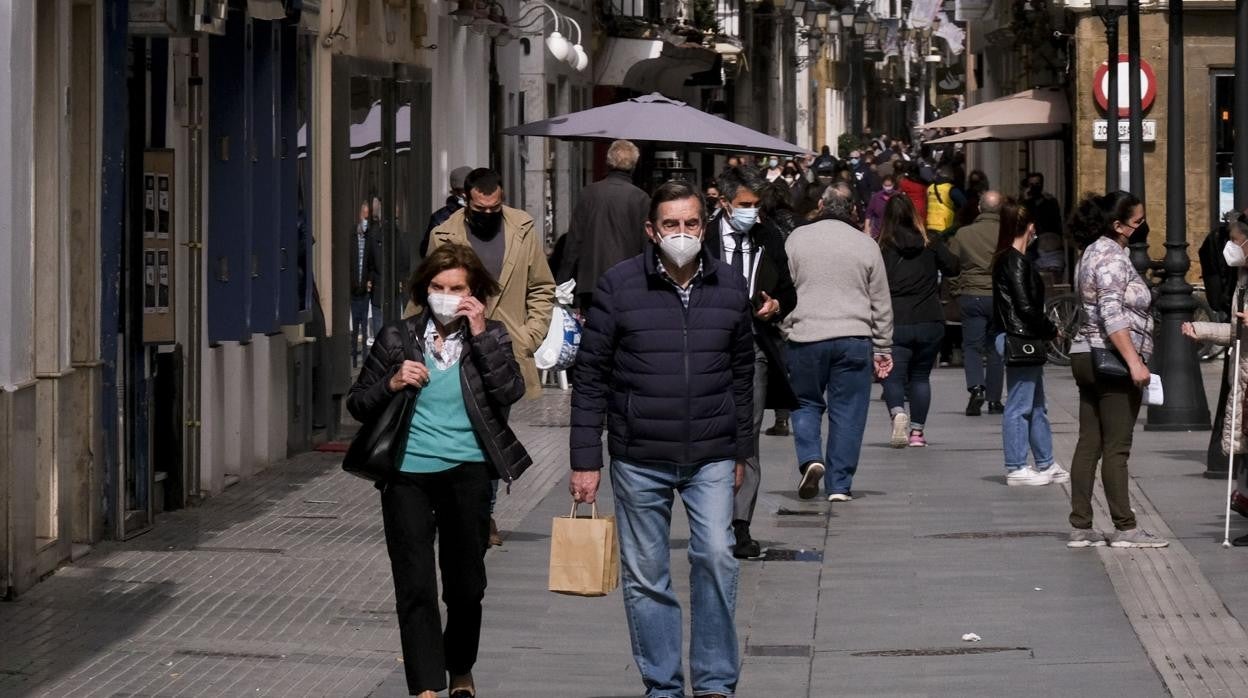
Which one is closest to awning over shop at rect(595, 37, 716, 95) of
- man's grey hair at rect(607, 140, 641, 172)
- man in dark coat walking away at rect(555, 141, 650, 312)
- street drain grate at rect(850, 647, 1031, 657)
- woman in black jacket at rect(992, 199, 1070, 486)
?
man in dark coat walking away at rect(555, 141, 650, 312)

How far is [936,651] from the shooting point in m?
9.34

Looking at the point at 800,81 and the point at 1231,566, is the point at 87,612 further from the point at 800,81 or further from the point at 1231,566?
the point at 800,81

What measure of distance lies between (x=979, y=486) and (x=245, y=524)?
446 centimetres

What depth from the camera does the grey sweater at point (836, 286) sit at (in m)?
13.7

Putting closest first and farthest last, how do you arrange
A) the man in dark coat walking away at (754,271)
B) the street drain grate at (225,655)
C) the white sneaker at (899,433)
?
the street drain grate at (225,655) → the man in dark coat walking away at (754,271) → the white sneaker at (899,433)

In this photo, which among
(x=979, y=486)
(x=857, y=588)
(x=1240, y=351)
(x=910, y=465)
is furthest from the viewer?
(x=910, y=465)

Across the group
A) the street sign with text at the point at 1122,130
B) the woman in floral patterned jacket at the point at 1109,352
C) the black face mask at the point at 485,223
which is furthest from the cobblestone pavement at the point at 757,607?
the street sign with text at the point at 1122,130

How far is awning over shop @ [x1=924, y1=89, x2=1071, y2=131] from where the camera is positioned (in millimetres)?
32531

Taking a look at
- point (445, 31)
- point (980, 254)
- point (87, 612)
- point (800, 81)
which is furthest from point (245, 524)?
point (800, 81)

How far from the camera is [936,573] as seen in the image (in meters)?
→ 11.3

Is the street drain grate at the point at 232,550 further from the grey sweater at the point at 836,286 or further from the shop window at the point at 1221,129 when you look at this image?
the shop window at the point at 1221,129

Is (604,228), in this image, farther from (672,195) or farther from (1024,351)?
(672,195)

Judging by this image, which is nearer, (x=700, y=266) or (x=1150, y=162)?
(x=700, y=266)

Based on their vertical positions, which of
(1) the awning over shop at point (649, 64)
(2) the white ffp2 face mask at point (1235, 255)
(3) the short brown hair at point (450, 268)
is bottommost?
(3) the short brown hair at point (450, 268)
